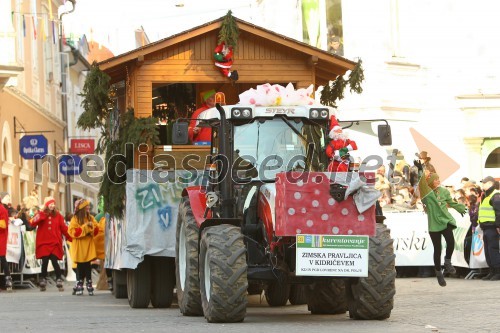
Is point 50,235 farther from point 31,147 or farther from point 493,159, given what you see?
point 493,159

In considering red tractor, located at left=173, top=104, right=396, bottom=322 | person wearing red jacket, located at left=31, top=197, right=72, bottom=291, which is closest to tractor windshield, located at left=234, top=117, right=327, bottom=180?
red tractor, located at left=173, top=104, right=396, bottom=322

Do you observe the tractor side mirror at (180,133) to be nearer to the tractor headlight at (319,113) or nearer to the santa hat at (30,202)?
the tractor headlight at (319,113)

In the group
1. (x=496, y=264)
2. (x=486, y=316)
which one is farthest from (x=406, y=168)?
(x=486, y=316)

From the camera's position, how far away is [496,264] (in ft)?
80.0

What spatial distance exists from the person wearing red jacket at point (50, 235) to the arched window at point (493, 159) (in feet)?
68.2

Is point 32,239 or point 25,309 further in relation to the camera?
point 32,239

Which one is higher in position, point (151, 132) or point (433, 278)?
point (151, 132)

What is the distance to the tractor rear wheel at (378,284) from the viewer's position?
14.0 meters

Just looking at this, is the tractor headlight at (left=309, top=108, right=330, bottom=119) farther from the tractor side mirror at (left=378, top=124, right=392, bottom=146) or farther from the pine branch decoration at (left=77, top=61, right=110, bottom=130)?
the pine branch decoration at (left=77, top=61, right=110, bottom=130)

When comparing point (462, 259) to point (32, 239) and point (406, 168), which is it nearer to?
point (406, 168)

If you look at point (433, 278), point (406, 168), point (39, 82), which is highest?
point (39, 82)

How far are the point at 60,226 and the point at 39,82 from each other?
75.5 feet

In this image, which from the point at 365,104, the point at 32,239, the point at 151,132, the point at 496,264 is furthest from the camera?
the point at 365,104

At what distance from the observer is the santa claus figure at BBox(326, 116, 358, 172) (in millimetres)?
14789
